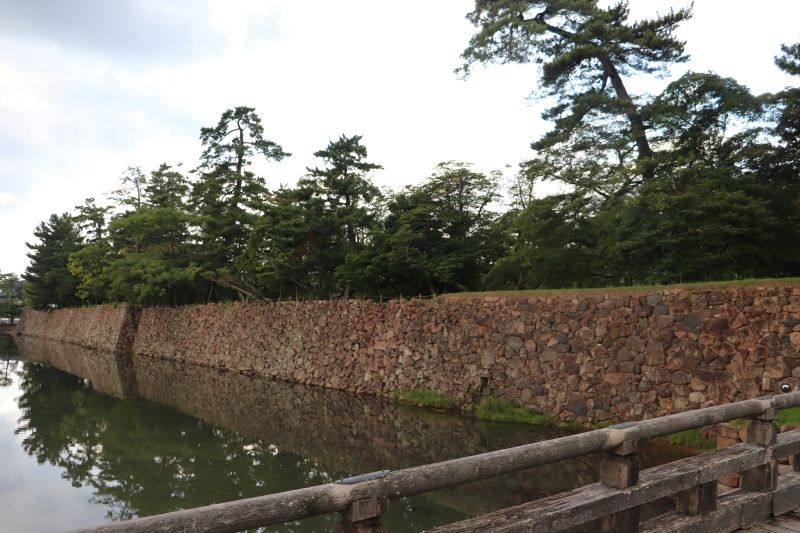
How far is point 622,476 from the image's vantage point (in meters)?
3.02

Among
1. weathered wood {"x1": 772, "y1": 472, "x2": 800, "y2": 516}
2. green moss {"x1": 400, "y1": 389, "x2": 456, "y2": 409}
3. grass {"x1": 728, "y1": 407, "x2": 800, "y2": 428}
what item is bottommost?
green moss {"x1": 400, "y1": 389, "x2": 456, "y2": 409}

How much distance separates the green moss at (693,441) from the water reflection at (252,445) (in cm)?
160

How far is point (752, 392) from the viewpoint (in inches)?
325

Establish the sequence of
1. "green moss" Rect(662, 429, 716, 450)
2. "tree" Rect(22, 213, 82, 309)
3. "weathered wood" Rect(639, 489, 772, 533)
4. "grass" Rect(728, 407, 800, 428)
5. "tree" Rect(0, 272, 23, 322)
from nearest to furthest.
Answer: "weathered wood" Rect(639, 489, 772, 533)
"grass" Rect(728, 407, 800, 428)
"green moss" Rect(662, 429, 716, 450)
"tree" Rect(22, 213, 82, 309)
"tree" Rect(0, 272, 23, 322)

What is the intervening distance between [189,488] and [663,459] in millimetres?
6919

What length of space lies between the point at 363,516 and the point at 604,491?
1500 mm

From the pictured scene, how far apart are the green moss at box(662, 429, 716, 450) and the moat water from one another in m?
0.39

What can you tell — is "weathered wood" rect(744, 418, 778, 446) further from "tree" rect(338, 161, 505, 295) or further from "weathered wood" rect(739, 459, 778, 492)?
"tree" rect(338, 161, 505, 295)

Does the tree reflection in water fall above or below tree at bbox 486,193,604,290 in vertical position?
below

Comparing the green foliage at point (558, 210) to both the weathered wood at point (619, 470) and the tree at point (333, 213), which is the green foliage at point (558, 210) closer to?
the tree at point (333, 213)

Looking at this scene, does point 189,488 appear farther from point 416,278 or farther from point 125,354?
point 125,354

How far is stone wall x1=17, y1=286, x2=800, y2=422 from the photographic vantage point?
848 centimetres

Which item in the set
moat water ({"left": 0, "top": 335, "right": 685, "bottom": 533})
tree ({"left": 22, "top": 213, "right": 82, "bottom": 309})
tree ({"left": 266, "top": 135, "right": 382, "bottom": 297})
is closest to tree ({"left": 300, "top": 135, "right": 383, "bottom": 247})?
tree ({"left": 266, "top": 135, "right": 382, "bottom": 297})

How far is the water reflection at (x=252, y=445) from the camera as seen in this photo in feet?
24.0
